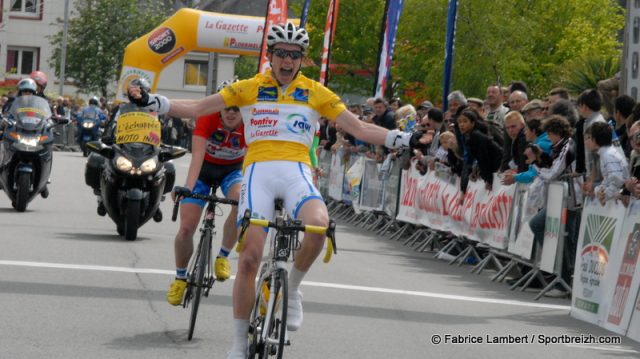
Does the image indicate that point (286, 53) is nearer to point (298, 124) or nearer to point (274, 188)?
point (298, 124)

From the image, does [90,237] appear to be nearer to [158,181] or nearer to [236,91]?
[158,181]

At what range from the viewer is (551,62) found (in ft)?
190

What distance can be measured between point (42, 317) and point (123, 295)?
161cm

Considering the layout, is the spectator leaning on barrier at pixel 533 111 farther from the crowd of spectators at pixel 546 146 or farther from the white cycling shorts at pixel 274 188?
the white cycling shorts at pixel 274 188

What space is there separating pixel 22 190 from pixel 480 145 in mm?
6904

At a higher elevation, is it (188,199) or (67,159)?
(188,199)

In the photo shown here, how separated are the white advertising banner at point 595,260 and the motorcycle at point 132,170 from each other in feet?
18.1

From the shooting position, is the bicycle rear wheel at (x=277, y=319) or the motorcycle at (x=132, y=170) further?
the motorcycle at (x=132, y=170)

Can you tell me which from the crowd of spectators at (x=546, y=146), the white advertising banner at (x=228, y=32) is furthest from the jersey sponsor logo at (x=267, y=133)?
the white advertising banner at (x=228, y=32)

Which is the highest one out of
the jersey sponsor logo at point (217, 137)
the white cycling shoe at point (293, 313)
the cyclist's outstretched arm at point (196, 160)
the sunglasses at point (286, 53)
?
the sunglasses at point (286, 53)

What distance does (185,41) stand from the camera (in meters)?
41.2

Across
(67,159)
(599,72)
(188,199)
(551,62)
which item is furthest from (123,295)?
(551,62)

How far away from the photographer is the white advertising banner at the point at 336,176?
1043 inches

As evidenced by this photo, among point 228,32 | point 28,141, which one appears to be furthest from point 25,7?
point 28,141
